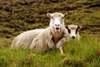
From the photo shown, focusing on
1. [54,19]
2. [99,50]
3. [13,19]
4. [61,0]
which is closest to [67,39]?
[54,19]

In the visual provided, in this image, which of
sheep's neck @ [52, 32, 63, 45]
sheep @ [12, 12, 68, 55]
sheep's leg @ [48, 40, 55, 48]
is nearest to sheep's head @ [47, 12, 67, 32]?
sheep @ [12, 12, 68, 55]

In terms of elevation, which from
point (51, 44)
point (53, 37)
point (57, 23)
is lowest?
point (51, 44)

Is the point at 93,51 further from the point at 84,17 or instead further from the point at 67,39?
the point at 84,17

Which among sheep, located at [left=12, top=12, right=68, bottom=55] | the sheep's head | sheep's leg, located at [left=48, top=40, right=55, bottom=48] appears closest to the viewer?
the sheep's head

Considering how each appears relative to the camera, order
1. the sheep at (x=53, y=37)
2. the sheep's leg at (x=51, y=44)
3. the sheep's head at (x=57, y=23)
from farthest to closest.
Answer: the sheep's leg at (x=51, y=44) → the sheep at (x=53, y=37) → the sheep's head at (x=57, y=23)

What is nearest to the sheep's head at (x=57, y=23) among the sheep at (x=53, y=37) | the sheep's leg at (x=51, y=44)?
the sheep at (x=53, y=37)

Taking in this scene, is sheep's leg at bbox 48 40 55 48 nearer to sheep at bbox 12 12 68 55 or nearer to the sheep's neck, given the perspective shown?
sheep at bbox 12 12 68 55

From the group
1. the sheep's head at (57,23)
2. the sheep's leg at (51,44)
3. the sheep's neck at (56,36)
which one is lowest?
the sheep's leg at (51,44)

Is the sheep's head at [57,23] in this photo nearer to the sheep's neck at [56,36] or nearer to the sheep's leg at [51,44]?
the sheep's neck at [56,36]

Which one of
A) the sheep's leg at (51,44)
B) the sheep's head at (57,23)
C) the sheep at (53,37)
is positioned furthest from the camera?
the sheep's leg at (51,44)

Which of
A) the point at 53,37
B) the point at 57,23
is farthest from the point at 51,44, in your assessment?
the point at 57,23

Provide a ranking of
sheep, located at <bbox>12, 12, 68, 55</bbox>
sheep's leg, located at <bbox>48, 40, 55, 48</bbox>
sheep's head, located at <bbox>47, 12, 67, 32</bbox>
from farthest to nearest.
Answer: sheep's leg, located at <bbox>48, 40, 55, 48</bbox> < sheep, located at <bbox>12, 12, 68, 55</bbox> < sheep's head, located at <bbox>47, 12, 67, 32</bbox>

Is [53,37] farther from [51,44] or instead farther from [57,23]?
[57,23]

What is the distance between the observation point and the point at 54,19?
5.76 m
